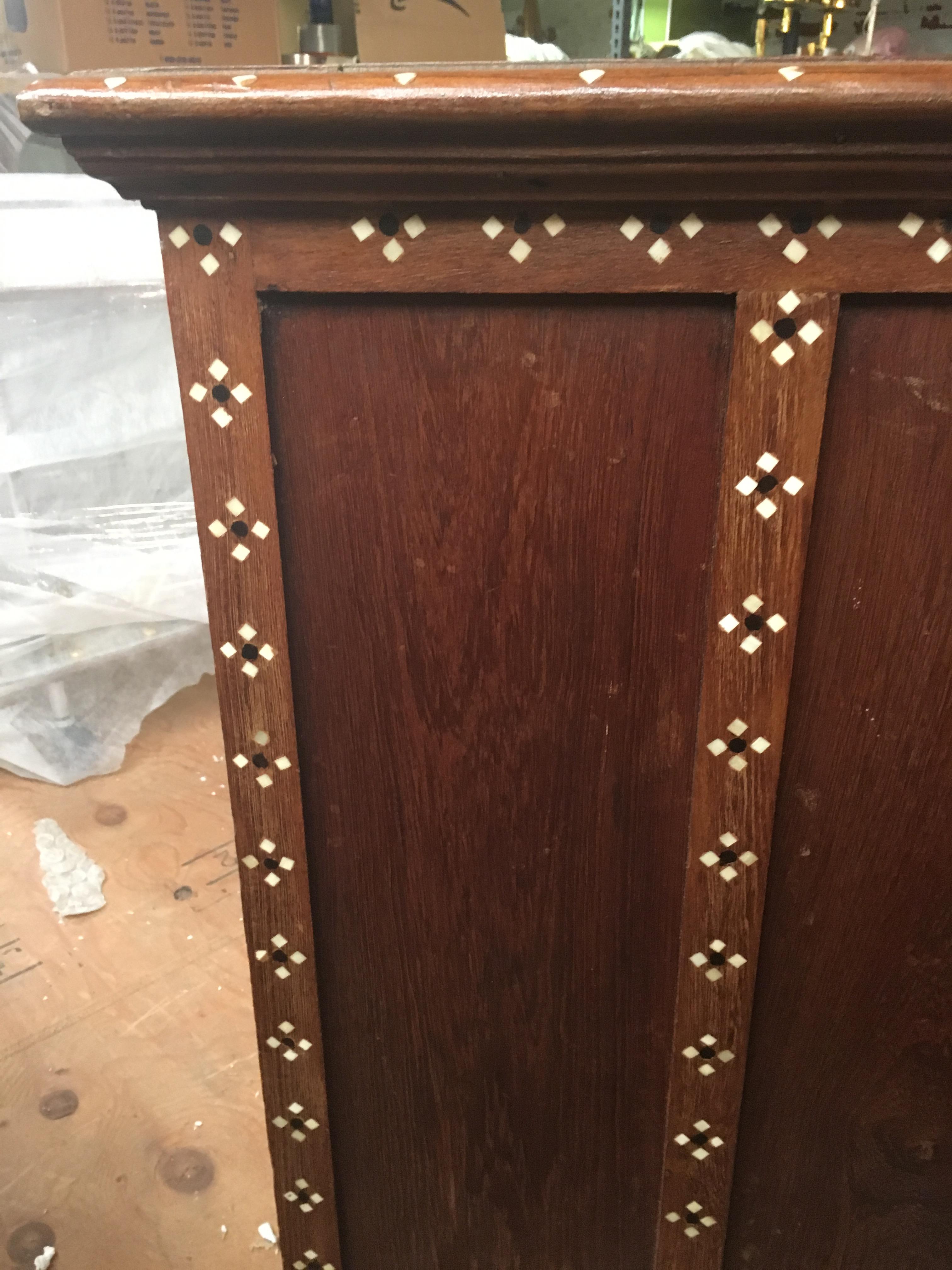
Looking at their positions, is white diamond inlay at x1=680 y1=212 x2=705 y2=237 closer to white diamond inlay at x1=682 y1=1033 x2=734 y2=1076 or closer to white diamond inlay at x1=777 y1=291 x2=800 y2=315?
white diamond inlay at x1=777 y1=291 x2=800 y2=315

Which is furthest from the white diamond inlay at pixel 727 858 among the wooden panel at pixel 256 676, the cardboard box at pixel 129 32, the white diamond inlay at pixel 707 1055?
the cardboard box at pixel 129 32

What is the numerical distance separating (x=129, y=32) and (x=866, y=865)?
136 centimetres

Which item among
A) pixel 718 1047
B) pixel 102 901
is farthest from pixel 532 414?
pixel 102 901

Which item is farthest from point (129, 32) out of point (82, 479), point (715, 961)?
point (715, 961)

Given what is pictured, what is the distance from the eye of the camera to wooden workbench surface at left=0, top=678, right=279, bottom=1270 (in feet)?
3.84

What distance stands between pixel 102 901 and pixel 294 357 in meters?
1.31

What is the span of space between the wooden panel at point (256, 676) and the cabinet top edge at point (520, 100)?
0.27 feet

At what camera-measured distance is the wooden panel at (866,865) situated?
0.61m

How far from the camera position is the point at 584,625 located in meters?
0.68

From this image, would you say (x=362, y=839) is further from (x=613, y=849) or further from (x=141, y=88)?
(x=141, y=88)

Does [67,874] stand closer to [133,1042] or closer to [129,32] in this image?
[133,1042]

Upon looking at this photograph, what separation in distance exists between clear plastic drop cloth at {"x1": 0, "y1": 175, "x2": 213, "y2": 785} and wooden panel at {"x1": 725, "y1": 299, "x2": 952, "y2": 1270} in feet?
4.23

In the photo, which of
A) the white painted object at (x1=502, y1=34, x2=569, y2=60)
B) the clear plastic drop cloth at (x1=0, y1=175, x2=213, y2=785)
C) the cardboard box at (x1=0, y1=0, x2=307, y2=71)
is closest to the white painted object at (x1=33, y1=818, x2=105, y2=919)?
the clear plastic drop cloth at (x1=0, y1=175, x2=213, y2=785)

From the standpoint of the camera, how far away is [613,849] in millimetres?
749
